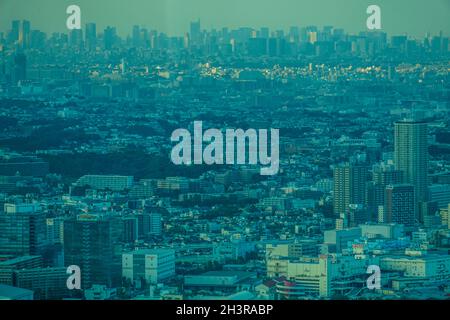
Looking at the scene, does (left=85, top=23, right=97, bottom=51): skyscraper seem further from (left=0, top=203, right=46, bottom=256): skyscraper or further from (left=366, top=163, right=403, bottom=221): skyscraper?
(left=366, top=163, right=403, bottom=221): skyscraper

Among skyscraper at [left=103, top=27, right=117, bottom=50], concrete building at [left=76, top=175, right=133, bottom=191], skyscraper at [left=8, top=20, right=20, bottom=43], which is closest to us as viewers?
skyscraper at [left=8, top=20, right=20, bottom=43]

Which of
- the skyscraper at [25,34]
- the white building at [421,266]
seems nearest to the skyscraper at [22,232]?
the skyscraper at [25,34]

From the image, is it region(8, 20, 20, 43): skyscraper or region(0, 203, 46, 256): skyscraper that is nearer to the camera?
region(0, 203, 46, 256): skyscraper

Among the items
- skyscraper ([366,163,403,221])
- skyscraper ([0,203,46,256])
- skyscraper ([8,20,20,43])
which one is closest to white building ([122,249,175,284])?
skyscraper ([0,203,46,256])

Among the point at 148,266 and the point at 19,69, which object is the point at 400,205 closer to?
the point at 148,266
